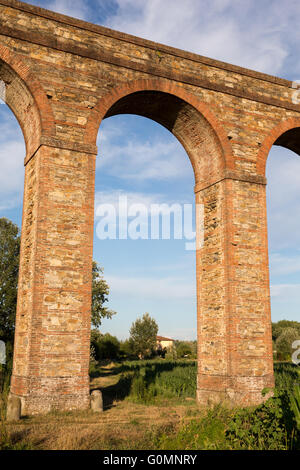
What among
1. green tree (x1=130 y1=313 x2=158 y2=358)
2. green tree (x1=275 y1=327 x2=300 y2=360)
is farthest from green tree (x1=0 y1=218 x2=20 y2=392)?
green tree (x1=275 y1=327 x2=300 y2=360)

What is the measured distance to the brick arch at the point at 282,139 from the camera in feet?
40.8

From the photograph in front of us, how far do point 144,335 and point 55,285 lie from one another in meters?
35.0

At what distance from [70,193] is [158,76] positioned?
4203 millimetres

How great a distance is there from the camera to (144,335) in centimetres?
4325

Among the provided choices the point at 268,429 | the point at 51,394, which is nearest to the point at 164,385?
the point at 51,394

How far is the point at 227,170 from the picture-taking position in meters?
11.8

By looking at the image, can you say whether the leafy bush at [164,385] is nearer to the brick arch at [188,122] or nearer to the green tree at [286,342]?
the brick arch at [188,122]

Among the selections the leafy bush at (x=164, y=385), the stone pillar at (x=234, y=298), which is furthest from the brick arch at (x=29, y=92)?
the leafy bush at (x=164, y=385)

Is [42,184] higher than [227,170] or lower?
lower
